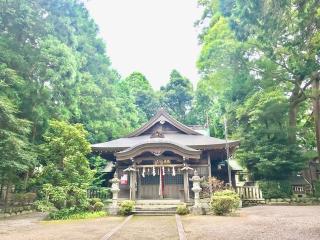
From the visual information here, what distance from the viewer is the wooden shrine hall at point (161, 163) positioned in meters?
17.0

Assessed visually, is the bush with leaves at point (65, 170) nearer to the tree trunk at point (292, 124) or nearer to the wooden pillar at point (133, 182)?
the wooden pillar at point (133, 182)

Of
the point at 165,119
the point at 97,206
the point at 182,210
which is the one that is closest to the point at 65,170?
the point at 97,206

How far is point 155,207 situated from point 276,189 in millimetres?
8491

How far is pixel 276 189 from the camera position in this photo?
1917cm

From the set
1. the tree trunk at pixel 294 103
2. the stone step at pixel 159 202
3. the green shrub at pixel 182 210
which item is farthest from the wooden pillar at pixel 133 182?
the tree trunk at pixel 294 103

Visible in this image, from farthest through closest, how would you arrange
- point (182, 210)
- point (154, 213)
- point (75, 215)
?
point (154, 213) → point (182, 210) → point (75, 215)

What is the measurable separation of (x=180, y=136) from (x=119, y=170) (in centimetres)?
492

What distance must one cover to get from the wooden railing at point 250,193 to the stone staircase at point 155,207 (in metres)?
4.58

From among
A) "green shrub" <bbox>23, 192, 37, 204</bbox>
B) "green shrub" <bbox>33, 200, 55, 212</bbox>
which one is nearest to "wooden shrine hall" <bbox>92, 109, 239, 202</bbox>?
"green shrub" <bbox>23, 192, 37, 204</bbox>

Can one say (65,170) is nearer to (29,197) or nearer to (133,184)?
(133,184)

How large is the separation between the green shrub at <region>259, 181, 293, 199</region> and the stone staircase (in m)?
6.66

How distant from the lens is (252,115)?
21.4 m

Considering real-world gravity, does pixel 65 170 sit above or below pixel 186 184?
above

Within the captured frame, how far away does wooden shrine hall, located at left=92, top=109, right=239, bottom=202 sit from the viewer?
1695 centimetres
